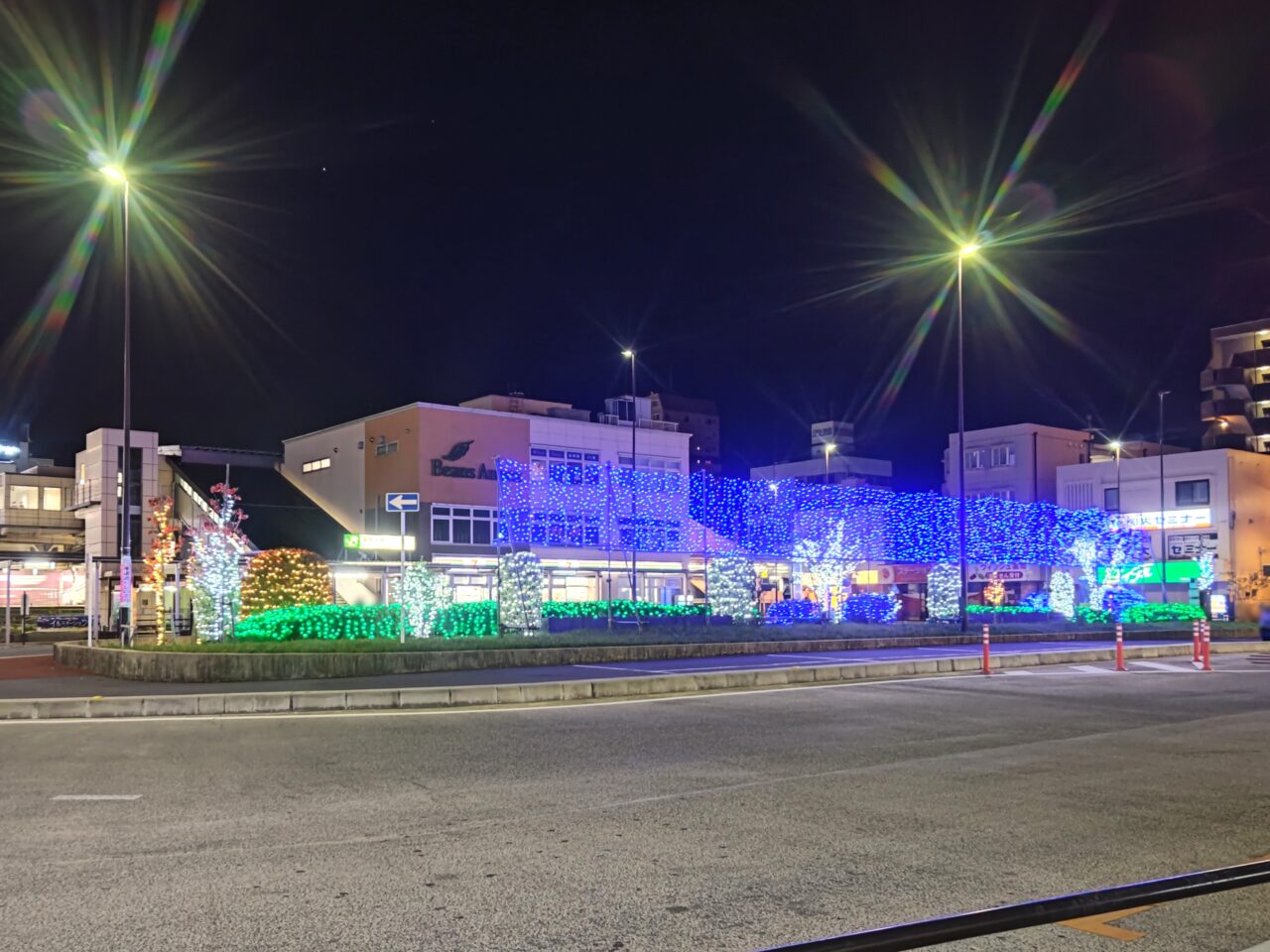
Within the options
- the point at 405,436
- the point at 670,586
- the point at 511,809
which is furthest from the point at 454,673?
the point at 670,586

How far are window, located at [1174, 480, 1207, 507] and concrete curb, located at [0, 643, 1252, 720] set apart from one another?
161 ft

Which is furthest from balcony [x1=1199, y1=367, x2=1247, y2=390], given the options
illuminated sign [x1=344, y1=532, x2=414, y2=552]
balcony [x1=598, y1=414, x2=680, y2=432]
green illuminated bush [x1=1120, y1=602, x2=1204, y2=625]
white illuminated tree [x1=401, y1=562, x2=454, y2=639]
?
white illuminated tree [x1=401, y1=562, x2=454, y2=639]

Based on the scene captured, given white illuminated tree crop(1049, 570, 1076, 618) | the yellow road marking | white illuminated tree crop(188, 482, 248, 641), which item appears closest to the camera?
the yellow road marking

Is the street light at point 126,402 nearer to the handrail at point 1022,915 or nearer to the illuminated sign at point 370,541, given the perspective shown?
the illuminated sign at point 370,541

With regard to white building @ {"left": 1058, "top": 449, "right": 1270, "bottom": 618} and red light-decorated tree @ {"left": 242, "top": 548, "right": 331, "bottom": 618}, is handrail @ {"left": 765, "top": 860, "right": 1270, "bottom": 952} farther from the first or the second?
white building @ {"left": 1058, "top": 449, "right": 1270, "bottom": 618}

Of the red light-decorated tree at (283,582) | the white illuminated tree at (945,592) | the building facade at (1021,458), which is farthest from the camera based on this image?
the building facade at (1021,458)

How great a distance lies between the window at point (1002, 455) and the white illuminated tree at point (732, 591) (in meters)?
45.0

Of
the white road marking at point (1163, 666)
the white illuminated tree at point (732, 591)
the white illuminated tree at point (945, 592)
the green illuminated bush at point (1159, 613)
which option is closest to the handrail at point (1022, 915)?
the white road marking at point (1163, 666)

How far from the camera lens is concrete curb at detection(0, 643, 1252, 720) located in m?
15.4

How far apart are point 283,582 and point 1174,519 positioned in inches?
2179

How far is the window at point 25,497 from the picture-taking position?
192 feet

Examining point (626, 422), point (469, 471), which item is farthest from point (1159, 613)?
point (469, 471)

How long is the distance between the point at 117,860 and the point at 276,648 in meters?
14.1

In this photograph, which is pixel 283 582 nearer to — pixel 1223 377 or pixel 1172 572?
pixel 1172 572
